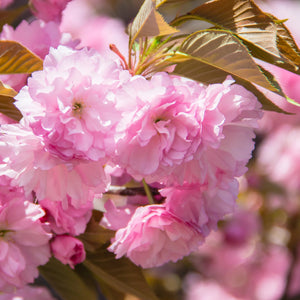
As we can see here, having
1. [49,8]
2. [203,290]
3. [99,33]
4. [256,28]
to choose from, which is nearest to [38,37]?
[49,8]

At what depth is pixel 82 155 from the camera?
51cm

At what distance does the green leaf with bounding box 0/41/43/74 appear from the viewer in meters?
0.57

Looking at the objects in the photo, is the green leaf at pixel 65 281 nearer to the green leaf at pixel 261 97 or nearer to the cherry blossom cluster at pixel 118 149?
the cherry blossom cluster at pixel 118 149

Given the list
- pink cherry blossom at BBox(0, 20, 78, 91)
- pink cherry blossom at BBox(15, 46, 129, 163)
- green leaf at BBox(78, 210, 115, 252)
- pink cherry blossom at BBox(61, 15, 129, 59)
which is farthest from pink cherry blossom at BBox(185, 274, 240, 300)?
pink cherry blossom at BBox(15, 46, 129, 163)

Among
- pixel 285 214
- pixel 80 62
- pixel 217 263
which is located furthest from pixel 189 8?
pixel 217 263

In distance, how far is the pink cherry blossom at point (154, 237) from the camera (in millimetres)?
612

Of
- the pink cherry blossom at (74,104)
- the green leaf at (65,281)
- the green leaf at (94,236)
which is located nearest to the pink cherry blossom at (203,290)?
the green leaf at (65,281)

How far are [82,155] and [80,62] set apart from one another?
91 millimetres

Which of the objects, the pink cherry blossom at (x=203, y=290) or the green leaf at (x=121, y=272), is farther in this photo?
the pink cherry blossom at (x=203, y=290)

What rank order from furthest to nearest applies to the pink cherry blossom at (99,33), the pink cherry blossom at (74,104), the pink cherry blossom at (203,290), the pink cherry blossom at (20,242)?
the pink cherry blossom at (203,290), the pink cherry blossom at (99,33), the pink cherry blossom at (20,242), the pink cherry blossom at (74,104)

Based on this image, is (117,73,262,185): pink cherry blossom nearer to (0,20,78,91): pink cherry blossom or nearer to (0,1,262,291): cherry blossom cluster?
(0,1,262,291): cherry blossom cluster

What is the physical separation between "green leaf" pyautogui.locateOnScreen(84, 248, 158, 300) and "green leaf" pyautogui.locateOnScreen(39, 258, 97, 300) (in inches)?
2.6

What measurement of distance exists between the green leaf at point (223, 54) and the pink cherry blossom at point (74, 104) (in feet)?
0.30

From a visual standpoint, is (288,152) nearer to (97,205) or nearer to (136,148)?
(97,205)
